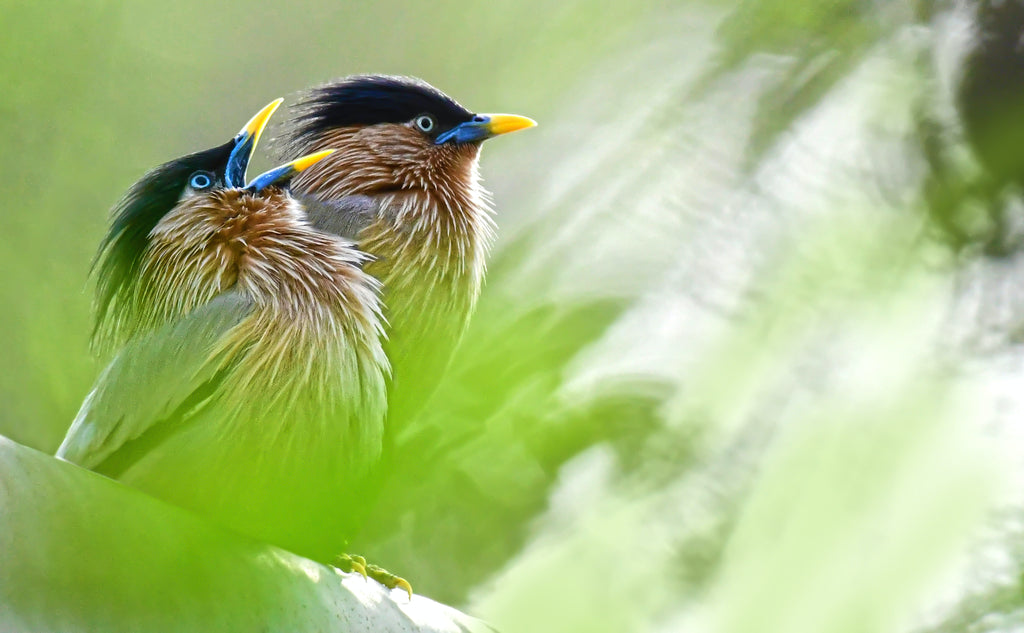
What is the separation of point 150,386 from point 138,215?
0.43 m

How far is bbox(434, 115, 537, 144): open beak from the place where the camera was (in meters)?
2.13

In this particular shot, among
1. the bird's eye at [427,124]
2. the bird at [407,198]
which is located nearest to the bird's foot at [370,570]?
the bird at [407,198]

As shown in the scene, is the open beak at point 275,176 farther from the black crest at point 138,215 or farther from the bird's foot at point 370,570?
the bird's foot at point 370,570

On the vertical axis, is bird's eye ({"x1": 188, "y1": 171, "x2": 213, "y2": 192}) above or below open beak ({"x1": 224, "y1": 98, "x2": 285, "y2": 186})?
below

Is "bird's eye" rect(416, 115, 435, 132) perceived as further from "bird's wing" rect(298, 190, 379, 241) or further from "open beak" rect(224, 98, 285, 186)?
"open beak" rect(224, 98, 285, 186)

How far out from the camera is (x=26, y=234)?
1655 mm

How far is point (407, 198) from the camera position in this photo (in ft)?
6.89

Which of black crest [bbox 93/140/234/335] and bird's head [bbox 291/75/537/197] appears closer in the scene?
black crest [bbox 93/140/234/335]

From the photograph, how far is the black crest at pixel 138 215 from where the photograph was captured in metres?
1.70

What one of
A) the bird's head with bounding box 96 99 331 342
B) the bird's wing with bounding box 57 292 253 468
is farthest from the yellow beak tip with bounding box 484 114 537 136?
the bird's wing with bounding box 57 292 253 468

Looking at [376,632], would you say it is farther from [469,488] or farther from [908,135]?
[908,135]

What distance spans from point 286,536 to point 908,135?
954mm

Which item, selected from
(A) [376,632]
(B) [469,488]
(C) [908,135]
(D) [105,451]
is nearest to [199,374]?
(D) [105,451]

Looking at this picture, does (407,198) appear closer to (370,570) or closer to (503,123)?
(503,123)
